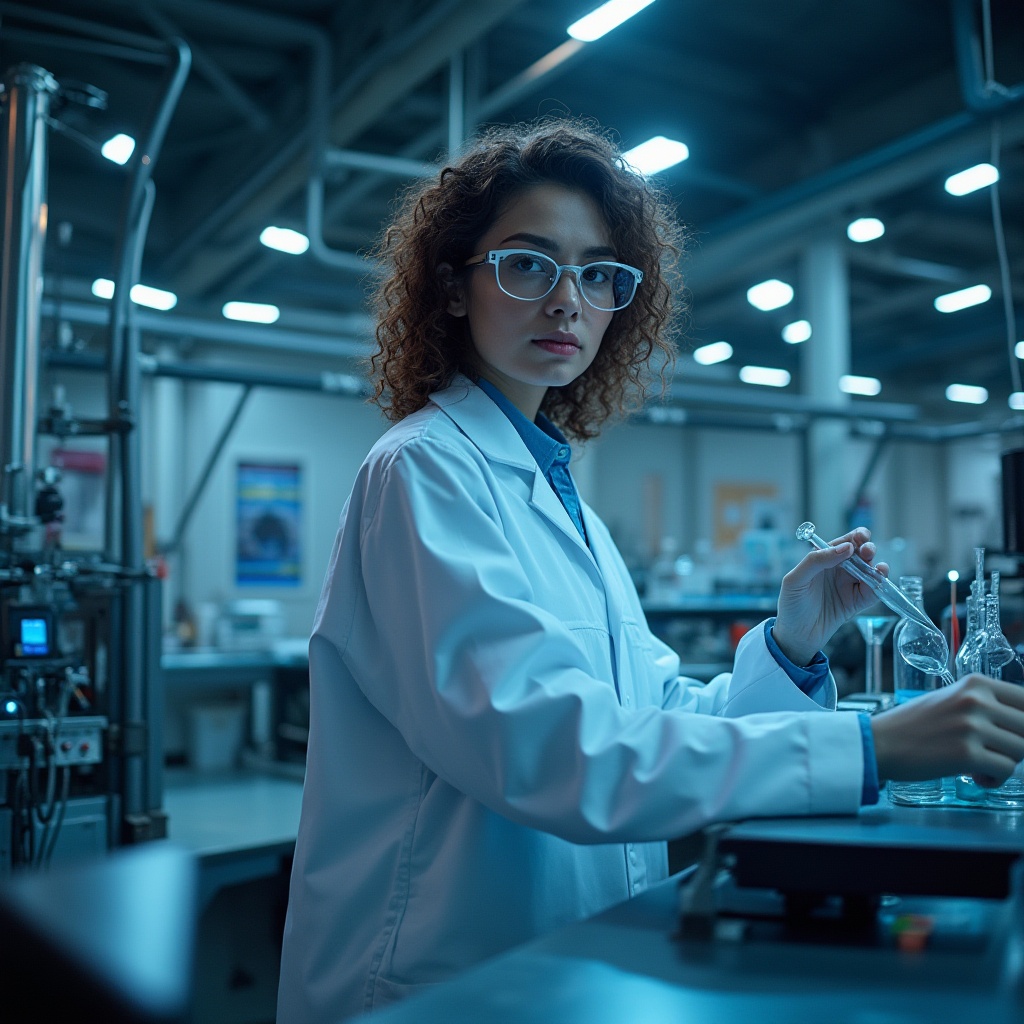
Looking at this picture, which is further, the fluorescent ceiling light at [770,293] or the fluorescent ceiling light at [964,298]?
the fluorescent ceiling light at [964,298]

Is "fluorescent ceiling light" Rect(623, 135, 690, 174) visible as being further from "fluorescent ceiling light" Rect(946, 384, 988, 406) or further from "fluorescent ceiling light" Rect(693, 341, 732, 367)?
"fluorescent ceiling light" Rect(946, 384, 988, 406)

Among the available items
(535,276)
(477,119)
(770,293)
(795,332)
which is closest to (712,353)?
(795,332)

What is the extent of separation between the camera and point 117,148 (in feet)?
9.34

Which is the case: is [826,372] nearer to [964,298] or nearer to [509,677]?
[964,298]

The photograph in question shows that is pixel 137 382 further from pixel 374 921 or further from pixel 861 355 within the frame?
pixel 861 355

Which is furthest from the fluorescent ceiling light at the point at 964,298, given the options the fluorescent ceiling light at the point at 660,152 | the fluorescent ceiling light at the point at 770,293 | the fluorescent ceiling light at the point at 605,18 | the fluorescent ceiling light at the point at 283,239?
the fluorescent ceiling light at the point at 605,18

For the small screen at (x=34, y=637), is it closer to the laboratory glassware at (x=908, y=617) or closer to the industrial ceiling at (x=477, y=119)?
the industrial ceiling at (x=477, y=119)

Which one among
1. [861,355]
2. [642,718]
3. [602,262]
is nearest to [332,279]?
[861,355]

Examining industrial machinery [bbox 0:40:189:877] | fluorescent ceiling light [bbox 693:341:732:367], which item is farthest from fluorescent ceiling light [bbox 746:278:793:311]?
industrial machinery [bbox 0:40:189:877]

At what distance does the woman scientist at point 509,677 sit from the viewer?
2.55 feet

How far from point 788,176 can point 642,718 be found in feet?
16.0

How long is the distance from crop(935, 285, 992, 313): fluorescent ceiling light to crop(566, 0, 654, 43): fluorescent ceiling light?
4695 millimetres

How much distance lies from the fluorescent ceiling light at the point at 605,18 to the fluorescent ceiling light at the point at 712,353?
5.28 metres

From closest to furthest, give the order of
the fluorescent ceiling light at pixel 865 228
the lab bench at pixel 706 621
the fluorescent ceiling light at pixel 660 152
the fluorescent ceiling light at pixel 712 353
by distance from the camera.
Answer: the fluorescent ceiling light at pixel 660 152 → the lab bench at pixel 706 621 → the fluorescent ceiling light at pixel 865 228 → the fluorescent ceiling light at pixel 712 353
